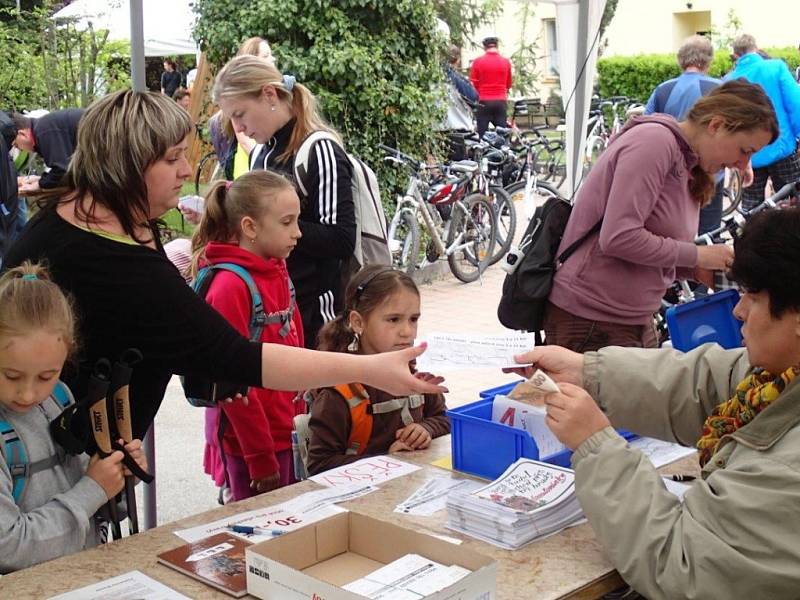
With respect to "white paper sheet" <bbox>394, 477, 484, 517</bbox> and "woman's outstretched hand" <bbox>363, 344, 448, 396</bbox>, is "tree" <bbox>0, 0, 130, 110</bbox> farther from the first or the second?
"white paper sheet" <bbox>394, 477, 484, 517</bbox>

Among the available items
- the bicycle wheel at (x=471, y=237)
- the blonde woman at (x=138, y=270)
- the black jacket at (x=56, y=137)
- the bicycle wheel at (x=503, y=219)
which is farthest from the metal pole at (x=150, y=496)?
the bicycle wheel at (x=503, y=219)

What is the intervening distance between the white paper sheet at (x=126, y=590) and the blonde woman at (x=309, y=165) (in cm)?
207

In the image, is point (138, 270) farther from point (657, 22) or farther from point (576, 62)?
point (657, 22)

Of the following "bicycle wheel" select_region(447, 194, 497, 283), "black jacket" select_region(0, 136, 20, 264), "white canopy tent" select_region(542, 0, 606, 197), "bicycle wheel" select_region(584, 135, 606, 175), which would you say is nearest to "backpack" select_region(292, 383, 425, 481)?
"white canopy tent" select_region(542, 0, 606, 197)

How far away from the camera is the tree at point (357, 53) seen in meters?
8.81

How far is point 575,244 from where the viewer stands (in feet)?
12.8

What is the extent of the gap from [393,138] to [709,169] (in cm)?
592

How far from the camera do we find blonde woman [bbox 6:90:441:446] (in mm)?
2408

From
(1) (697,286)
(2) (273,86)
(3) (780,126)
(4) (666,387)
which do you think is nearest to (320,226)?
(2) (273,86)

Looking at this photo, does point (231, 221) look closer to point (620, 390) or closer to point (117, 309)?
point (117, 309)

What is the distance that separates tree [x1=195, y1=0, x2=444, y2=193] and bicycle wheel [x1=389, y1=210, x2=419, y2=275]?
54 cm

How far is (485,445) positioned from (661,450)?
603 millimetres

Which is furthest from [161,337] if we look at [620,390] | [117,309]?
[620,390]

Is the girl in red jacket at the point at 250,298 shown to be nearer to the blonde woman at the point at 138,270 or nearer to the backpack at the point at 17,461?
the blonde woman at the point at 138,270
